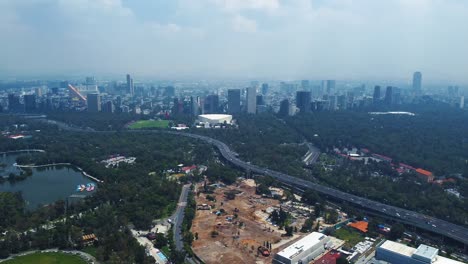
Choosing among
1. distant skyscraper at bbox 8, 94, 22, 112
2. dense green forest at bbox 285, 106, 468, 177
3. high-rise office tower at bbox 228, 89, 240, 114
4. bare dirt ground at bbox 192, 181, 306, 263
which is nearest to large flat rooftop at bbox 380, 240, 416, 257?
bare dirt ground at bbox 192, 181, 306, 263

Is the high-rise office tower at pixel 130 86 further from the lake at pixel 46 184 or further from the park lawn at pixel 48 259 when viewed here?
the park lawn at pixel 48 259

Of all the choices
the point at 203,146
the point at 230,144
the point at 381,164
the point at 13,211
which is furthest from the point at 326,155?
the point at 13,211

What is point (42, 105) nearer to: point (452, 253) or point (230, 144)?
point (230, 144)

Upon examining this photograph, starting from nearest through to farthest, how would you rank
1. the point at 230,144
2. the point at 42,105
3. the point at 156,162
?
the point at 156,162
the point at 230,144
the point at 42,105

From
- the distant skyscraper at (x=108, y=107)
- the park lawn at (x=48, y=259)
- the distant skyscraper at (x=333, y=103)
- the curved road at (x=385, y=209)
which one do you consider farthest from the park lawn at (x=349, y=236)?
the distant skyscraper at (x=108, y=107)

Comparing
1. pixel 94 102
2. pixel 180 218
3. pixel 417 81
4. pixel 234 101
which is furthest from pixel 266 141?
pixel 417 81

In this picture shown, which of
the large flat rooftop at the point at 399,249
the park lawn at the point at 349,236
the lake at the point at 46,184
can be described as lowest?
the lake at the point at 46,184

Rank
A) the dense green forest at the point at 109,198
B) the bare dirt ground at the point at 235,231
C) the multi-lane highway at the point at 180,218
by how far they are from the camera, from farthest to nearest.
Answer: the multi-lane highway at the point at 180,218
the dense green forest at the point at 109,198
the bare dirt ground at the point at 235,231
